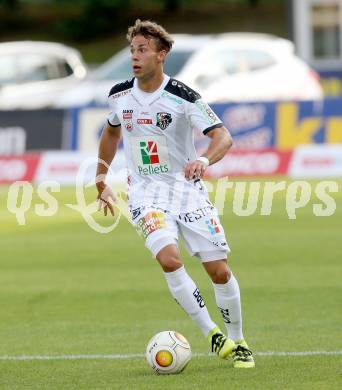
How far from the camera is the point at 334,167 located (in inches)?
926

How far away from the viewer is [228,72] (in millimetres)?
26906

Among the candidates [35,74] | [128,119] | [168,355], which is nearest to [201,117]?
[128,119]

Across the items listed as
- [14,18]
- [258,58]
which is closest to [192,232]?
[258,58]

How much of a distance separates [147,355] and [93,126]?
54.8ft

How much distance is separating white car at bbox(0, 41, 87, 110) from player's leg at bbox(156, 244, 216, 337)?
858 inches

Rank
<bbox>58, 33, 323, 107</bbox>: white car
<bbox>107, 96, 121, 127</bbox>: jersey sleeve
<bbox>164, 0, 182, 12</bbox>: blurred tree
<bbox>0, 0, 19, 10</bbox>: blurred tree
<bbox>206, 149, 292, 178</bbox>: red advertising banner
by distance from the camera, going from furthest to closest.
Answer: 1. <bbox>164, 0, 182, 12</bbox>: blurred tree
2. <bbox>0, 0, 19, 10</bbox>: blurred tree
3. <bbox>58, 33, 323, 107</bbox>: white car
4. <bbox>206, 149, 292, 178</bbox>: red advertising banner
5. <bbox>107, 96, 121, 127</bbox>: jersey sleeve

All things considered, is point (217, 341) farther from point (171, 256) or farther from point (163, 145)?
point (163, 145)

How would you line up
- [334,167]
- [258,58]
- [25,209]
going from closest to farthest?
[25,209] → [334,167] → [258,58]

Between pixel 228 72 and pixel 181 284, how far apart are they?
726 inches

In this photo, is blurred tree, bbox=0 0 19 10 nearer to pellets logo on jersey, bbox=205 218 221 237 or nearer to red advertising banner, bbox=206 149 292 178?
red advertising banner, bbox=206 149 292 178

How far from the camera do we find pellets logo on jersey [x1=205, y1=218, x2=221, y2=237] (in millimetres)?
8898

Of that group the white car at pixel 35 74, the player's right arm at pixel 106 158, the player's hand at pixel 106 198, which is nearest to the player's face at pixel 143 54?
the player's right arm at pixel 106 158

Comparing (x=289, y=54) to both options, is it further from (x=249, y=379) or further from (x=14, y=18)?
(x=14, y=18)

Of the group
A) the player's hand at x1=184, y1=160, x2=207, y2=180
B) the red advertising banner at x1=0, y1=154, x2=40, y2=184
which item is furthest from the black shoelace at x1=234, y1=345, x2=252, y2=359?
the red advertising banner at x1=0, y1=154, x2=40, y2=184
